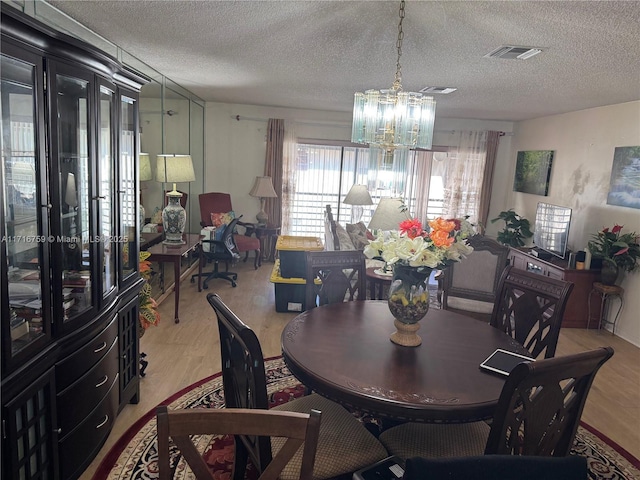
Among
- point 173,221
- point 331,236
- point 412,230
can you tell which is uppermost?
point 412,230

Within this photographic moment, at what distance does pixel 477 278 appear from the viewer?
3928mm

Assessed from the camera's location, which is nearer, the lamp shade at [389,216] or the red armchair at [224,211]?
the lamp shade at [389,216]

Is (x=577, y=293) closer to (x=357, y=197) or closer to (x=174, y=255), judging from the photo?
(x=357, y=197)

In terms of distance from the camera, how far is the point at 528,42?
2.76 metres

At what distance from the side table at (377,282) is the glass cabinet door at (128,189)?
2.29 meters

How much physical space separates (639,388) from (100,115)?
4.06 meters

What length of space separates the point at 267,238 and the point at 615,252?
465 centimetres

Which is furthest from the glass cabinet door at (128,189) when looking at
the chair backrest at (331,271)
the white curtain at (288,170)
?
the white curtain at (288,170)

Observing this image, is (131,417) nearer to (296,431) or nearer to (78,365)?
(78,365)

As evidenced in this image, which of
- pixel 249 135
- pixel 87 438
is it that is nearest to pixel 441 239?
pixel 87 438

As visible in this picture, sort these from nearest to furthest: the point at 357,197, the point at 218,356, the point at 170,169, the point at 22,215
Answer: the point at 22,215, the point at 218,356, the point at 170,169, the point at 357,197

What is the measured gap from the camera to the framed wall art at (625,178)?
14.4 feet

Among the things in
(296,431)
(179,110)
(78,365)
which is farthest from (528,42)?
(179,110)

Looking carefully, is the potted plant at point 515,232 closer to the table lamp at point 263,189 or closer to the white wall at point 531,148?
the white wall at point 531,148
